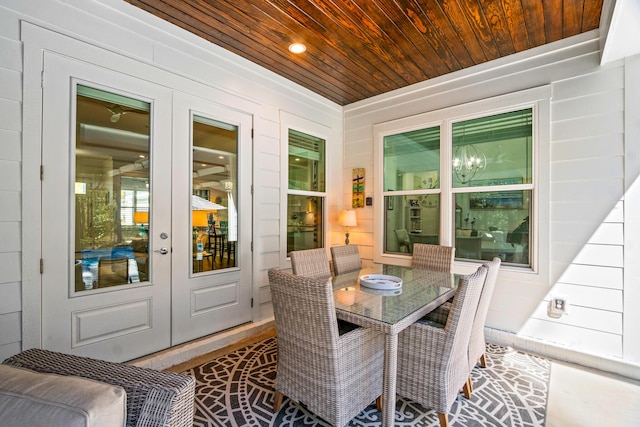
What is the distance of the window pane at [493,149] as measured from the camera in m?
3.03

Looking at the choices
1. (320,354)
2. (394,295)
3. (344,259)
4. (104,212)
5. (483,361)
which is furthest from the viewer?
(344,259)

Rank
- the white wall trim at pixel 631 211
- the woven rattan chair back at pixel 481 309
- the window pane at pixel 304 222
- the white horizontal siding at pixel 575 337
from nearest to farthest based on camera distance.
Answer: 1. the woven rattan chair back at pixel 481 309
2. the white wall trim at pixel 631 211
3. the white horizontal siding at pixel 575 337
4. the window pane at pixel 304 222

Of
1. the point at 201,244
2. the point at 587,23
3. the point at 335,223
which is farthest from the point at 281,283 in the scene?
the point at 587,23

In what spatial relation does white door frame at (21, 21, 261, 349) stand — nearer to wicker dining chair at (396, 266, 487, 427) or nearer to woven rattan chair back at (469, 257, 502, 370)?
wicker dining chair at (396, 266, 487, 427)

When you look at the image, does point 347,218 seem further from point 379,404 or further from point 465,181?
point 379,404

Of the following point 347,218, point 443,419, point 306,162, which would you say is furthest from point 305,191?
point 443,419

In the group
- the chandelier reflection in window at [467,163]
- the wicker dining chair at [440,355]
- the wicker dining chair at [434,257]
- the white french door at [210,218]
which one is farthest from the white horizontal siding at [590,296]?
the white french door at [210,218]

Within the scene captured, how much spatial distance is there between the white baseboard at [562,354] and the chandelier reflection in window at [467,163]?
1656 millimetres

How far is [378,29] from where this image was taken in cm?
261

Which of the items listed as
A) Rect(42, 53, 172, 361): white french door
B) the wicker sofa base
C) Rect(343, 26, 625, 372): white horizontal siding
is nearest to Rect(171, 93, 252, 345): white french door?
Rect(42, 53, 172, 361): white french door

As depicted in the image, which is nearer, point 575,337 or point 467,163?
point 575,337

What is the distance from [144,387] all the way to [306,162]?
3.36 meters

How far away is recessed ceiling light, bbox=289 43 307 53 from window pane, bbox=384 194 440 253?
6.88ft

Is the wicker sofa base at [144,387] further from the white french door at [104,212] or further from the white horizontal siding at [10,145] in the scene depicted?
the white horizontal siding at [10,145]
